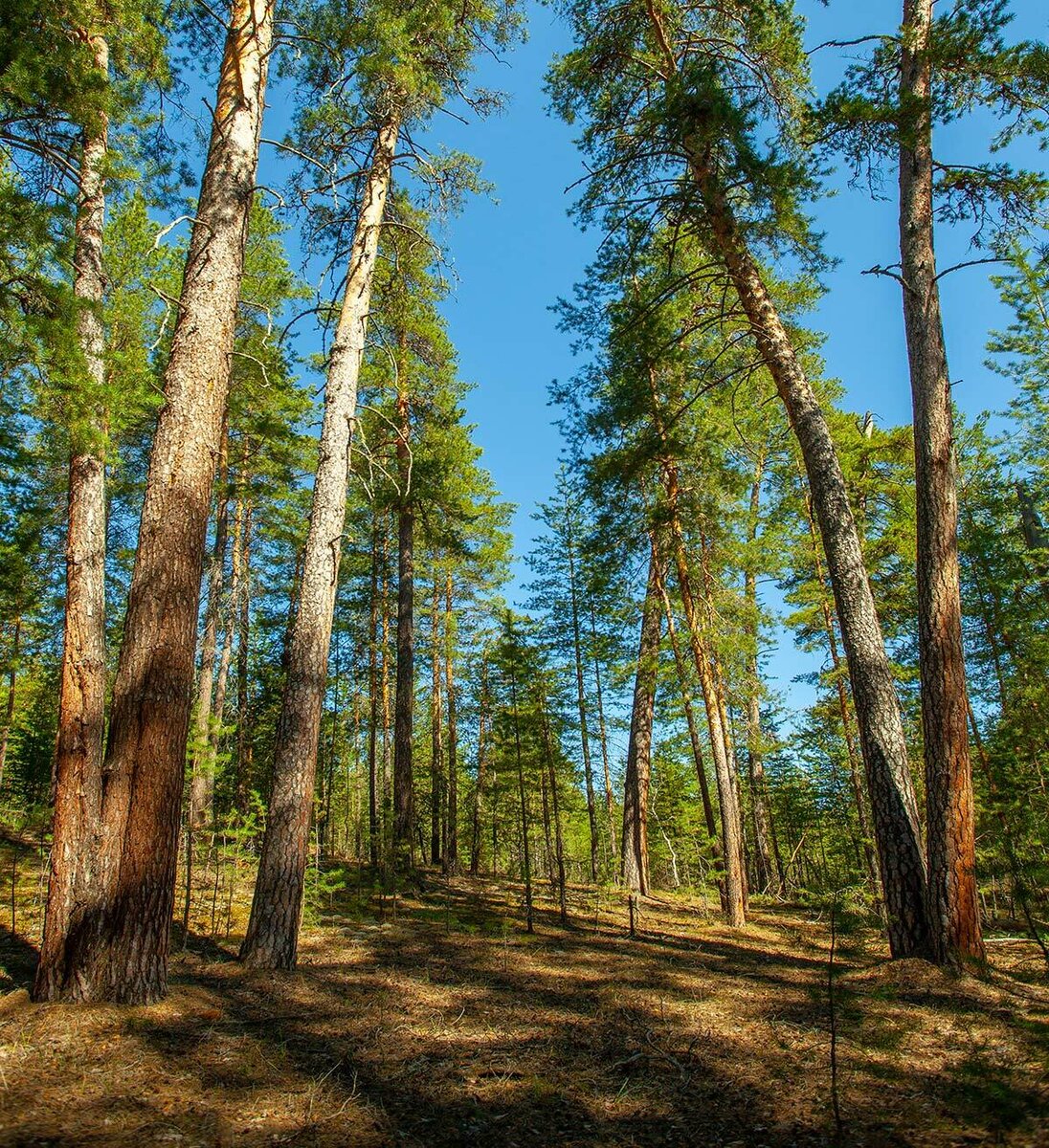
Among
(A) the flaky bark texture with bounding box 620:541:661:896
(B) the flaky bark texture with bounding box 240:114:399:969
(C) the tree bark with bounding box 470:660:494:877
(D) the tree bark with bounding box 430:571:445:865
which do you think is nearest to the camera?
(B) the flaky bark texture with bounding box 240:114:399:969

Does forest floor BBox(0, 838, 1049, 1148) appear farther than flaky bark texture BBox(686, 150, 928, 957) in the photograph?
No

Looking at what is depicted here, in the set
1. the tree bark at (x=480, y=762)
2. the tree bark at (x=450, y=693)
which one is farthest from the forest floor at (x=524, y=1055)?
the tree bark at (x=480, y=762)

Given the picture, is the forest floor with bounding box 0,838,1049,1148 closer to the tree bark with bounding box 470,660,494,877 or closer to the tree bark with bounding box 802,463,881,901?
the tree bark with bounding box 802,463,881,901

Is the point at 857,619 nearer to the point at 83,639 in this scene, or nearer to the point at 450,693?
the point at 83,639

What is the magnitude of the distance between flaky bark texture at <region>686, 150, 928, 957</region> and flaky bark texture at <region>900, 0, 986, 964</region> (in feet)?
0.69

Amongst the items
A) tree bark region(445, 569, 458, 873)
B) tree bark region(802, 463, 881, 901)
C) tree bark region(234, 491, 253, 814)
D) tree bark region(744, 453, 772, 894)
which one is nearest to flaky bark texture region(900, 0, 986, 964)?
tree bark region(744, 453, 772, 894)

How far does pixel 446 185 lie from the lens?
28.9ft

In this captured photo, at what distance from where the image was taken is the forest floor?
276 centimetres

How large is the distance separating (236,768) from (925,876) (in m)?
14.5

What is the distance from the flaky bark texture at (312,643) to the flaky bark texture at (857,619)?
4193mm

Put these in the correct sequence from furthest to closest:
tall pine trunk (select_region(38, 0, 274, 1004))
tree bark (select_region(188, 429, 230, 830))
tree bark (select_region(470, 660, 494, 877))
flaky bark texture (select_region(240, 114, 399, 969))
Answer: tree bark (select_region(470, 660, 494, 877)) → tree bark (select_region(188, 429, 230, 830)) → flaky bark texture (select_region(240, 114, 399, 969)) → tall pine trunk (select_region(38, 0, 274, 1004))

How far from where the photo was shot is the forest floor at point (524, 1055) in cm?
276

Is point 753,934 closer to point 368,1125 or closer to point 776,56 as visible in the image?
point 368,1125

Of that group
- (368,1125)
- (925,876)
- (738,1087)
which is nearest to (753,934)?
(925,876)
